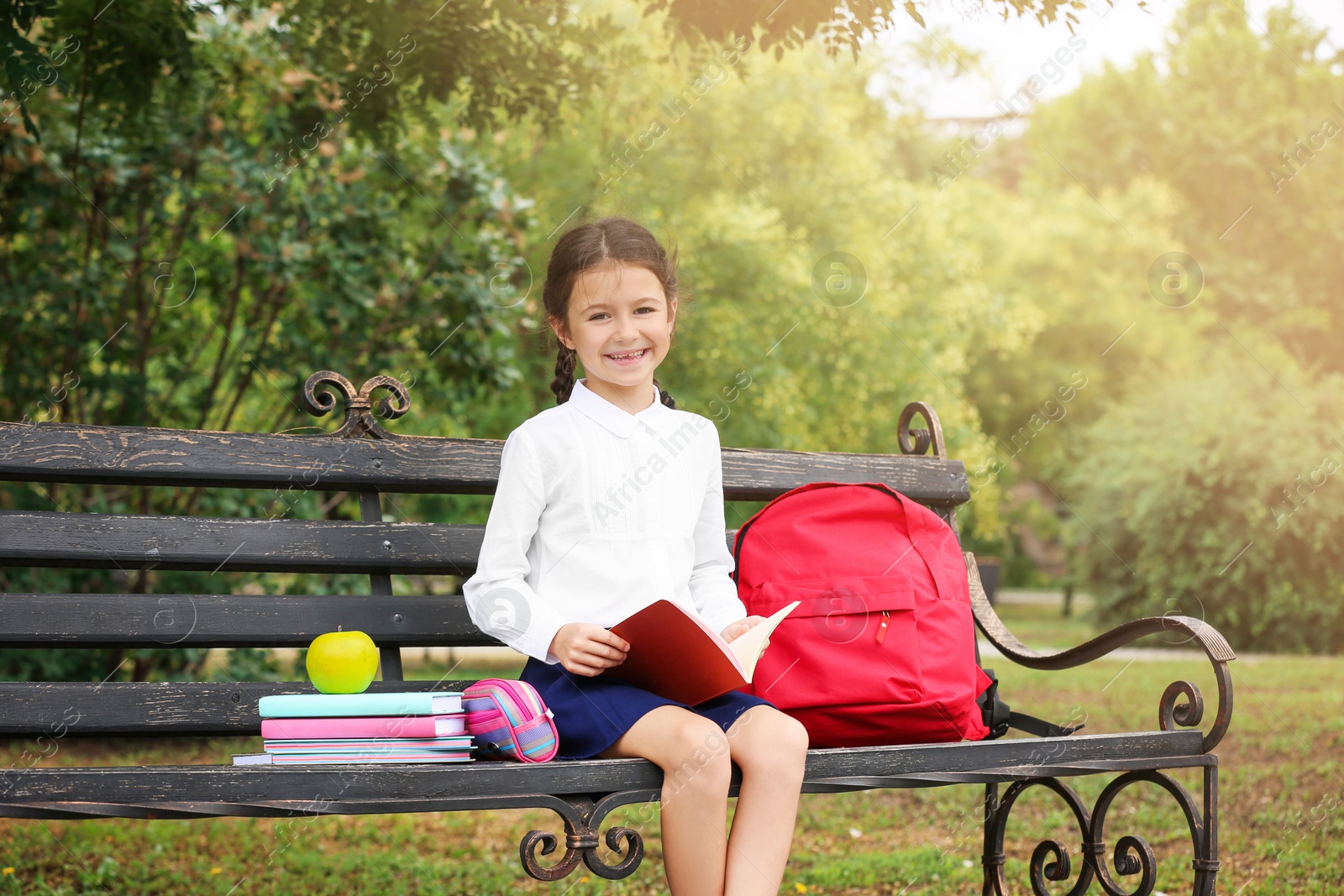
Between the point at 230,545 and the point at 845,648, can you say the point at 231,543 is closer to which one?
the point at 230,545

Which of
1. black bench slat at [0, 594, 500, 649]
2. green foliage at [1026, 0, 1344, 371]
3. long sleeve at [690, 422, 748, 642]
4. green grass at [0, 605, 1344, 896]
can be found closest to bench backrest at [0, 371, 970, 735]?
black bench slat at [0, 594, 500, 649]

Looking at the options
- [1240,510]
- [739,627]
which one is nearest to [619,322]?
[739,627]

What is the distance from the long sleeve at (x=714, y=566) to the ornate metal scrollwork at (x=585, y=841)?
0.53m

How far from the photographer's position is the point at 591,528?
2.46 m

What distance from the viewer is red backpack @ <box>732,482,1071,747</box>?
8.20ft

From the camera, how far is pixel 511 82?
406cm

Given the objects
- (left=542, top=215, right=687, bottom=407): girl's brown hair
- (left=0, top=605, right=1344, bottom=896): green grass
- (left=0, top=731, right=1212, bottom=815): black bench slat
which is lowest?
(left=0, top=605, right=1344, bottom=896): green grass

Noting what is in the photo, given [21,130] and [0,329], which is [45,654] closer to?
[0,329]

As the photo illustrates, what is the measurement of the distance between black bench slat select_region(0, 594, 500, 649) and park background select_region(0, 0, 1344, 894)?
1.04 feet

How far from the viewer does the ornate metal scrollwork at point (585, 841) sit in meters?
2.07

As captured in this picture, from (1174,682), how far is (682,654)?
118 cm

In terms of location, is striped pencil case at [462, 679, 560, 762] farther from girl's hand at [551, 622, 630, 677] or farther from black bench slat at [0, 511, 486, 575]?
black bench slat at [0, 511, 486, 575]

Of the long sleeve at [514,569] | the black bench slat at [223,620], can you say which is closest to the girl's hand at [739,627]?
the long sleeve at [514,569]

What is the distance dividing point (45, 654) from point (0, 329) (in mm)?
1617
